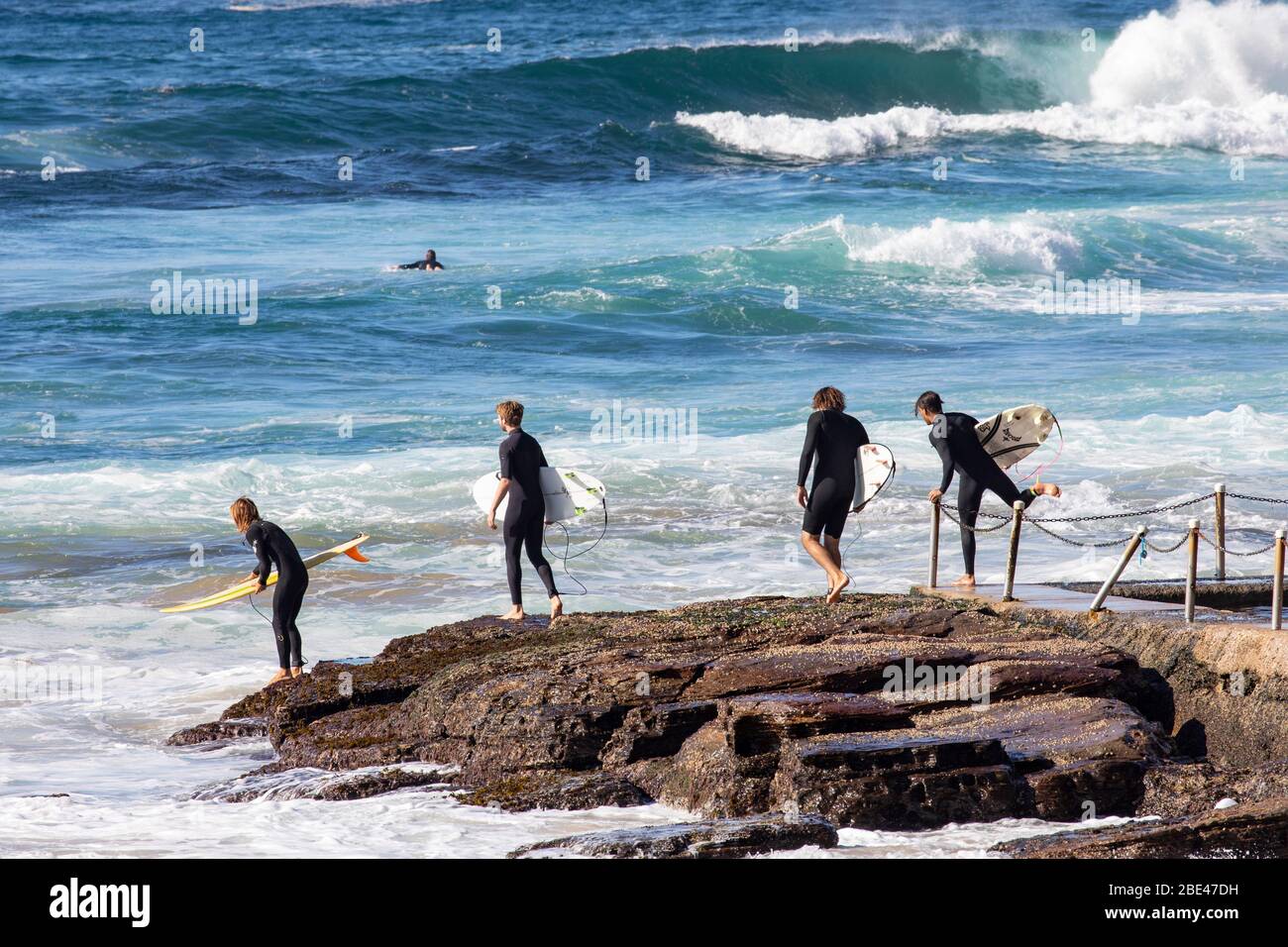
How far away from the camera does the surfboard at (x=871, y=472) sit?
9836 millimetres

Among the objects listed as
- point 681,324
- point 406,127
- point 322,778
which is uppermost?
point 406,127

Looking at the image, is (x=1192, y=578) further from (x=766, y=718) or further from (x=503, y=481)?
(x=503, y=481)

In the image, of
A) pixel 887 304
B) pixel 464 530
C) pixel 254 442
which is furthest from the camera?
pixel 887 304

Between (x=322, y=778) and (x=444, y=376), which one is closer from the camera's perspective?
(x=322, y=778)

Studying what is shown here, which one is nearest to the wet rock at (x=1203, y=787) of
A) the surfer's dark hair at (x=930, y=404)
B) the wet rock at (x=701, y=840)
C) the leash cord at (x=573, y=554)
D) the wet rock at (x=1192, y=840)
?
the wet rock at (x=1192, y=840)

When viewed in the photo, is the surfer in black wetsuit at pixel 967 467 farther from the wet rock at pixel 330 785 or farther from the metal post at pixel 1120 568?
the wet rock at pixel 330 785

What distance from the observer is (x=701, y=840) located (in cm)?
621

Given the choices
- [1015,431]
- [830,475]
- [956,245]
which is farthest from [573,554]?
[956,245]

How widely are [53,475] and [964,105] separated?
35.5 m

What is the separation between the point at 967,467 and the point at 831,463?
38.5 inches

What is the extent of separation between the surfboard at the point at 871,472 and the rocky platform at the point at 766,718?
0.80 metres
